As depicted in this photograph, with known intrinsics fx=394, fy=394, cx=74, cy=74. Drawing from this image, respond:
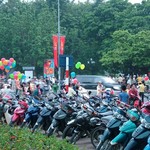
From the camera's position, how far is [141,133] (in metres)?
6.39

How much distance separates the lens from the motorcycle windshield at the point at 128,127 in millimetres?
6926

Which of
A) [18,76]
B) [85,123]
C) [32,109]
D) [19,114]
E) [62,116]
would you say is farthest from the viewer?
[18,76]

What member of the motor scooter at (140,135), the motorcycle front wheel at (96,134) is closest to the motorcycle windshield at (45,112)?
the motorcycle front wheel at (96,134)

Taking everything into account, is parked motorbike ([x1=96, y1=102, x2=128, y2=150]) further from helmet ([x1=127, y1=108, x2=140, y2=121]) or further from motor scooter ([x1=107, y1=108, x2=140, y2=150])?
helmet ([x1=127, y1=108, x2=140, y2=121])

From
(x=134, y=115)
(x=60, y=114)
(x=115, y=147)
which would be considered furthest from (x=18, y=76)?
(x=134, y=115)

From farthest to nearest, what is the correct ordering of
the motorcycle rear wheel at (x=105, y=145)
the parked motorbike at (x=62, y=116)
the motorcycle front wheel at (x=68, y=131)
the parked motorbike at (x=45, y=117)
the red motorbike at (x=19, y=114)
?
1. the red motorbike at (x=19, y=114)
2. the parked motorbike at (x=45, y=117)
3. the parked motorbike at (x=62, y=116)
4. the motorcycle front wheel at (x=68, y=131)
5. the motorcycle rear wheel at (x=105, y=145)

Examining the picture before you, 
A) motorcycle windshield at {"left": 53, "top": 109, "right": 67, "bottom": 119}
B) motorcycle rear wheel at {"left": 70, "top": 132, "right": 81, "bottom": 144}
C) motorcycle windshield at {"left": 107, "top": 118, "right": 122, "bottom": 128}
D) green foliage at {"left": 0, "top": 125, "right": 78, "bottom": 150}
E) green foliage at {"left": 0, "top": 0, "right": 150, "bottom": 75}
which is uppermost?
green foliage at {"left": 0, "top": 0, "right": 150, "bottom": 75}

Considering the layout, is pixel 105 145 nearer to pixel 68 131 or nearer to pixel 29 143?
pixel 29 143

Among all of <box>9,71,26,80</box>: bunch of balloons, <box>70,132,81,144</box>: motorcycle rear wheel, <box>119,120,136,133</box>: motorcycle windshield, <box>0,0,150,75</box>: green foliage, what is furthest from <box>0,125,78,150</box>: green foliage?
<box>0,0,150,75</box>: green foliage

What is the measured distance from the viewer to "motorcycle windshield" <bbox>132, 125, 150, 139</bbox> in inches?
251

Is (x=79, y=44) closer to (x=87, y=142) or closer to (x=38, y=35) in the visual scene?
(x=38, y=35)

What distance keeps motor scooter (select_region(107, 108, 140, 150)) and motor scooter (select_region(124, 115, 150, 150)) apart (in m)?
0.45

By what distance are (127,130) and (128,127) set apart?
60 mm

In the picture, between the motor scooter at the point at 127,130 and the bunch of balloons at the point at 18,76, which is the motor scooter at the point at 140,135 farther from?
the bunch of balloons at the point at 18,76
